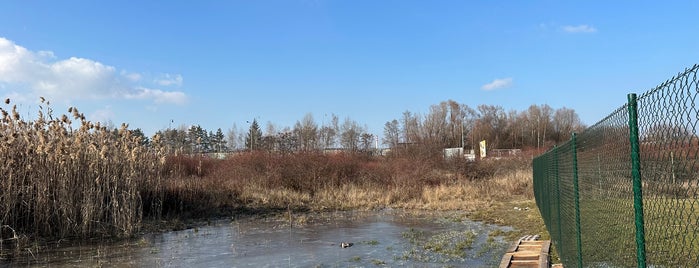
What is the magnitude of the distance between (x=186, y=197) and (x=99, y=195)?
5592 mm

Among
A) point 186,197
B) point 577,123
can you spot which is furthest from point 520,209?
point 577,123

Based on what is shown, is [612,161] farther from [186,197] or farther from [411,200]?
[411,200]

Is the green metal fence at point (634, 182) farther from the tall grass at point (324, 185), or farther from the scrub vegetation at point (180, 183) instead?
the tall grass at point (324, 185)

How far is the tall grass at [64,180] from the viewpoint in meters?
10.9

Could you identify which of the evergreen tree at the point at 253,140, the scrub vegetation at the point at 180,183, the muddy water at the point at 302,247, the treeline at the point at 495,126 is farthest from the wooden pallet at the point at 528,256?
the treeline at the point at 495,126

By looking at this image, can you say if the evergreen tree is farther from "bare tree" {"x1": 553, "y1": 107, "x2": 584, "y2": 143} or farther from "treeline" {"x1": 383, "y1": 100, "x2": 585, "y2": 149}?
"bare tree" {"x1": 553, "y1": 107, "x2": 584, "y2": 143}

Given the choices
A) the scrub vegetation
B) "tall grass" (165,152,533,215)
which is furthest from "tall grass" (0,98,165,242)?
"tall grass" (165,152,533,215)

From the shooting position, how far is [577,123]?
270 ft

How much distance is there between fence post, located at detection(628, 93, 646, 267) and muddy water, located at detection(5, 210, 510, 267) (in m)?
6.07

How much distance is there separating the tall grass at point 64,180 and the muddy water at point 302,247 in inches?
34.1

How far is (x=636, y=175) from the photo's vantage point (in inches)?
94.8

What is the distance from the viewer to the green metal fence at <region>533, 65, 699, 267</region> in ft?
6.66

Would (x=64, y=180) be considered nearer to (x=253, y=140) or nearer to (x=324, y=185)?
(x=324, y=185)

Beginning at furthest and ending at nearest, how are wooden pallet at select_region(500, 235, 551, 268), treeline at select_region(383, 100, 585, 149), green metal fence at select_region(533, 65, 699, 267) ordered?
treeline at select_region(383, 100, 585, 149), wooden pallet at select_region(500, 235, 551, 268), green metal fence at select_region(533, 65, 699, 267)
